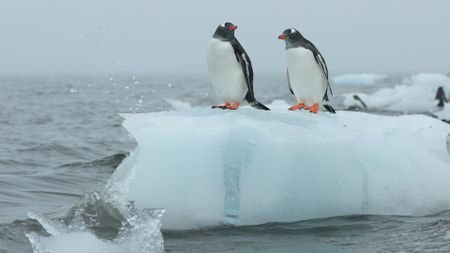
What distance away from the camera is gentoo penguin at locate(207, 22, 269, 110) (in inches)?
229

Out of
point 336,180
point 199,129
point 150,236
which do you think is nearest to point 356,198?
point 336,180

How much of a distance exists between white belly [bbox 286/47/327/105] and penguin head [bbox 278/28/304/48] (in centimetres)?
7

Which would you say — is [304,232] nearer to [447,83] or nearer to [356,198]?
[356,198]

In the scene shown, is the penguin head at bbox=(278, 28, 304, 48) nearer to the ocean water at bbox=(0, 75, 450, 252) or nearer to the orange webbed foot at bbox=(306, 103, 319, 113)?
the orange webbed foot at bbox=(306, 103, 319, 113)

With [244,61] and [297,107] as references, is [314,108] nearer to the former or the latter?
[297,107]

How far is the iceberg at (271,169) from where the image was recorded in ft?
17.3

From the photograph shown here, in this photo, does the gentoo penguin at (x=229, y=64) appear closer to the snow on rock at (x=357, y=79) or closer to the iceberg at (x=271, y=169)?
the iceberg at (x=271, y=169)

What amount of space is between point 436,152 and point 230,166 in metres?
1.97

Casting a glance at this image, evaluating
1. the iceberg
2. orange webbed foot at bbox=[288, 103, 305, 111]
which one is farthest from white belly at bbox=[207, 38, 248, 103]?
orange webbed foot at bbox=[288, 103, 305, 111]

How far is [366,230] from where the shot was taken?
205 inches

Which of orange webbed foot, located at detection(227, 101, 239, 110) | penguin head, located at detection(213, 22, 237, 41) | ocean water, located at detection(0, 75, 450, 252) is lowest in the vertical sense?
ocean water, located at detection(0, 75, 450, 252)

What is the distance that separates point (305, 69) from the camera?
6.05 m

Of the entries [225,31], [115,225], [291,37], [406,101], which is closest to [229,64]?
[225,31]

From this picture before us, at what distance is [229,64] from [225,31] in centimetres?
28
